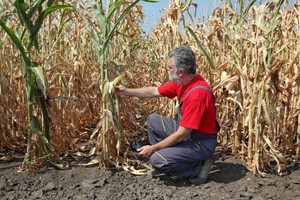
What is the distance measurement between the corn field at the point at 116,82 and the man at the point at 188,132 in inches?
10.5

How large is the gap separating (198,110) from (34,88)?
1.16 metres

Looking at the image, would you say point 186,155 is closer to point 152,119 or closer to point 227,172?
point 227,172

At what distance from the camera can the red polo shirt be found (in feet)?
8.38

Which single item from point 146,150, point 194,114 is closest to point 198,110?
point 194,114

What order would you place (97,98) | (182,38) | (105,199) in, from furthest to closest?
(182,38)
(97,98)
(105,199)

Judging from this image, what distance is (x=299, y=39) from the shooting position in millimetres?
2908

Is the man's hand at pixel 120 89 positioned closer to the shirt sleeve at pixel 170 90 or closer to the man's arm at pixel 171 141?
the shirt sleeve at pixel 170 90

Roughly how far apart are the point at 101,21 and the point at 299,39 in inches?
61.1

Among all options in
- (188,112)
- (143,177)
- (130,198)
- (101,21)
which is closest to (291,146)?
(188,112)

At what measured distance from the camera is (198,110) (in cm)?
256

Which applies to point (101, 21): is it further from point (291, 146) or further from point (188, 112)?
point (291, 146)

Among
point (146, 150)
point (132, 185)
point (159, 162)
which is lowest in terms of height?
point (132, 185)

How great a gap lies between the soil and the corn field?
3.7 inches

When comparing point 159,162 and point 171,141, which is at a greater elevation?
point 171,141
